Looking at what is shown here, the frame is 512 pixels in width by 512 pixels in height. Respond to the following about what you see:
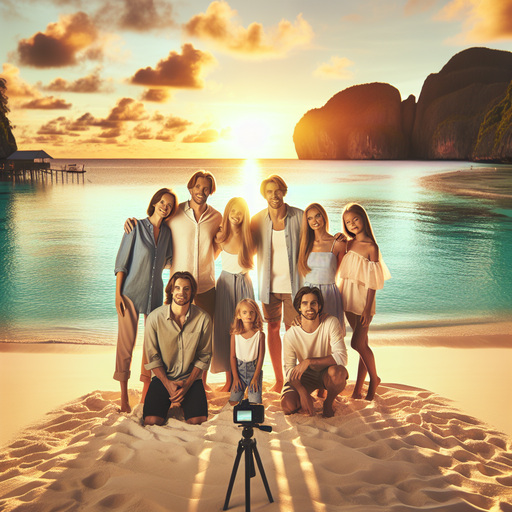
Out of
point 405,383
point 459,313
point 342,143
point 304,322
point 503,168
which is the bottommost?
point 459,313

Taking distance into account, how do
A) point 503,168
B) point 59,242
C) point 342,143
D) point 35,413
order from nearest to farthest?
point 35,413 < point 59,242 < point 503,168 < point 342,143

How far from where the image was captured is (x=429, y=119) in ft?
173

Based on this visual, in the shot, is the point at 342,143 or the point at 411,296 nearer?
the point at 411,296

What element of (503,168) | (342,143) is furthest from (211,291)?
(342,143)

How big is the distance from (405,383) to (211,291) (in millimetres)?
2289

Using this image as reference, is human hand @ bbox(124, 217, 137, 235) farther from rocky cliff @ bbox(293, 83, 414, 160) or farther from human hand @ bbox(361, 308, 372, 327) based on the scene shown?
rocky cliff @ bbox(293, 83, 414, 160)

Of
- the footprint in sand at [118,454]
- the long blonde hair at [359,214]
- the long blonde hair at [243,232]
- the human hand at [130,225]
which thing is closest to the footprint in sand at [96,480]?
the footprint in sand at [118,454]

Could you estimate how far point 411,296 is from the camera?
11430 mm

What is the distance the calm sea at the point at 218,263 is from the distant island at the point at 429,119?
7.78 metres

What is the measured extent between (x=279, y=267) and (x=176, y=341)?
1.13 metres

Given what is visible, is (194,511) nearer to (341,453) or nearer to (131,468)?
(131,468)

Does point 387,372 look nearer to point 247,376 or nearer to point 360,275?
point 360,275

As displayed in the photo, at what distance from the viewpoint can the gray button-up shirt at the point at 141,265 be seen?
377 centimetres

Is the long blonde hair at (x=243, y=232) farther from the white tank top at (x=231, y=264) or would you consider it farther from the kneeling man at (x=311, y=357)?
the kneeling man at (x=311, y=357)
